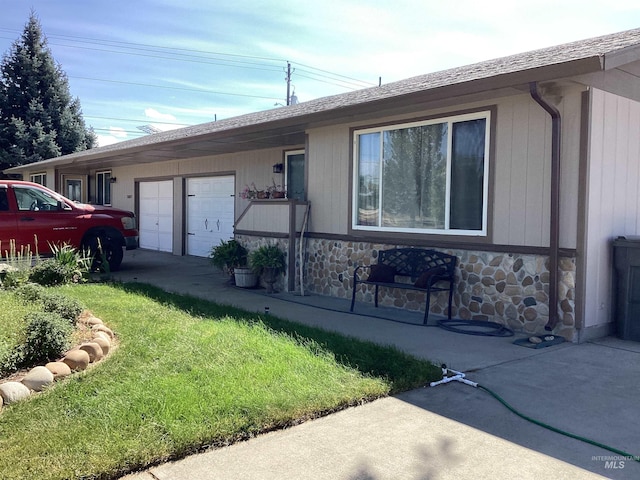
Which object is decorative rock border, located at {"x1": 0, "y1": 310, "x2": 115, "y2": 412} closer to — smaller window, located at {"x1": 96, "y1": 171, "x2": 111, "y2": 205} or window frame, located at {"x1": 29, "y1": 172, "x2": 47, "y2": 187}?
smaller window, located at {"x1": 96, "y1": 171, "x2": 111, "y2": 205}

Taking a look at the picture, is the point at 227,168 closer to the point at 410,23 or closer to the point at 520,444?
the point at 410,23

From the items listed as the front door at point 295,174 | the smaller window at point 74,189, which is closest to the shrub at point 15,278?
the front door at point 295,174

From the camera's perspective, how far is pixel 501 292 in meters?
6.85

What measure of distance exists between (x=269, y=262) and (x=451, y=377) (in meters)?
5.24

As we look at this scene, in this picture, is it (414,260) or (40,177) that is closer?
Result: (414,260)

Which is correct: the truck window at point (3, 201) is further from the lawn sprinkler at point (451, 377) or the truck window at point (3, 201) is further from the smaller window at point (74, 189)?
the smaller window at point (74, 189)

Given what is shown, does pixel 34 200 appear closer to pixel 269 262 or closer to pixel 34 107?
pixel 269 262

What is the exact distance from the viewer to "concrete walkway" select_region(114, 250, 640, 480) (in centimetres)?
316

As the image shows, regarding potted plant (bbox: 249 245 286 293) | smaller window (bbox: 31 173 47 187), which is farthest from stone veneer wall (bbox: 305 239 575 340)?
smaller window (bbox: 31 173 47 187)

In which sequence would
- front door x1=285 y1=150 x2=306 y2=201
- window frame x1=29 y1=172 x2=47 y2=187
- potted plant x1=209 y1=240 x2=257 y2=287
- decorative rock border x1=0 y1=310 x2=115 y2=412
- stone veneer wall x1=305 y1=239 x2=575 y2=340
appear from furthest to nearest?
window frame x1=29 y1=172 x2=47 y2=187 < front door x1=285 y1=150 x2=306 y2=201 < potted plant x1=209 y1=240 x2=257 y2=287 < stone veneer wall x1=305 y1=239 x2=575 y2=340 < decorative rock border x1=0 y1=310 x2=115 y2=412

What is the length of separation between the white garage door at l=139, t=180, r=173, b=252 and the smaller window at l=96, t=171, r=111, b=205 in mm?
2671

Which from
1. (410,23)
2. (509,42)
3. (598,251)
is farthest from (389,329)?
(509,42)

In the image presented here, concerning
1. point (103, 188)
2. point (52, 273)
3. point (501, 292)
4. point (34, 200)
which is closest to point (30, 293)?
point (52, 273)

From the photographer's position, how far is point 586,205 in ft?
20.0
